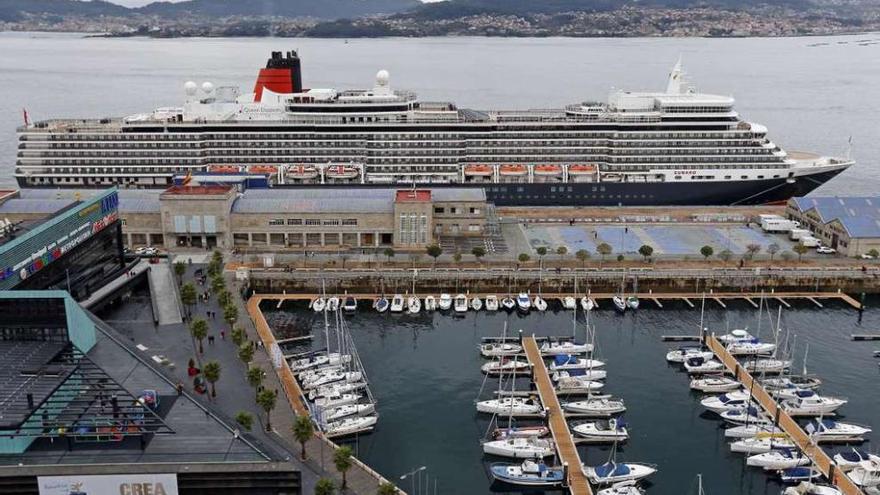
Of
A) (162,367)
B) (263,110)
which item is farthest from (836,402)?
(263,110)

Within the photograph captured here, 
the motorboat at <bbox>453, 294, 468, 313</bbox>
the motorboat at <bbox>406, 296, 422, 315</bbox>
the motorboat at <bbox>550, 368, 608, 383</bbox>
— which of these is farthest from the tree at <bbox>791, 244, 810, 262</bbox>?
the motorboat at <bbox>406, 296, 422, 315</bbox>

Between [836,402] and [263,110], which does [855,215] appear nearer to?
[836,402]

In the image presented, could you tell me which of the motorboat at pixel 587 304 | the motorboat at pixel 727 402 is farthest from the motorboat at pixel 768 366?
the motorboat at pixel 587 304

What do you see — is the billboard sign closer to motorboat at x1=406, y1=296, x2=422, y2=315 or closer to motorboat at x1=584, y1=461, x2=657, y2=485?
Result: motorboat at x1=584, y1=461, x2=657, y2=485

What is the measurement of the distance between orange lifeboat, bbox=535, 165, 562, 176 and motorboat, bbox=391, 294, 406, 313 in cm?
2980

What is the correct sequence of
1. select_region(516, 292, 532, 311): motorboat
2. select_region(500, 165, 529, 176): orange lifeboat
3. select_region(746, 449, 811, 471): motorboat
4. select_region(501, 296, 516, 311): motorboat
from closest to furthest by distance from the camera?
select_region(746, 449, 811, 471): motorboat
select_region(516, 292, 532, 311): motorboat
select_region(501, 296, 516, 311): motorboat
select_region(500, 165, 529, 176): orange lifeboat

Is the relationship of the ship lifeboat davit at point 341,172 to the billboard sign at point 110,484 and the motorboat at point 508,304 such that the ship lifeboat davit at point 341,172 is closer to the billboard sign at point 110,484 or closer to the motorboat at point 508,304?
the motorboat at point 508,304

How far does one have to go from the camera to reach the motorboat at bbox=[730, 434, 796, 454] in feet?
131

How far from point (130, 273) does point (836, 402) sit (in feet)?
165

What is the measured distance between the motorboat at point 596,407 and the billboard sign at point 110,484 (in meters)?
22.7

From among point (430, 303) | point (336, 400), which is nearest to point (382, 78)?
point (430, 303)

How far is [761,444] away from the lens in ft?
132

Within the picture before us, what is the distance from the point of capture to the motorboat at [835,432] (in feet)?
136

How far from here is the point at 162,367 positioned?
42688 millimetres
